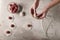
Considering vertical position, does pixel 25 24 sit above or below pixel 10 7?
below

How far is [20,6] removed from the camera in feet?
5.00

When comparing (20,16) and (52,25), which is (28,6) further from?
(52,25)

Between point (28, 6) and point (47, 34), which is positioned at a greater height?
point (28, 6)

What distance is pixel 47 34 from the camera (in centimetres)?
149

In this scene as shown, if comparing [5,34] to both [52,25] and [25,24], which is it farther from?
[52,25]

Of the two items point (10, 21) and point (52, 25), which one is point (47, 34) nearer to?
point (52, 25)

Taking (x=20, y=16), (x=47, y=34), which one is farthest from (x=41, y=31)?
(x=20, y=16)

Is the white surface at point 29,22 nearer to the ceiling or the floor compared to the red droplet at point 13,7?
nearer to the floor

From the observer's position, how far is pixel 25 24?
4.96ft

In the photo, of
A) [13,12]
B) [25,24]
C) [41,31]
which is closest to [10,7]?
[13,12]

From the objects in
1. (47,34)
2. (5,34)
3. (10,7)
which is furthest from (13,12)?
(47,34)

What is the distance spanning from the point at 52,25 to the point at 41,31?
0.08 meters

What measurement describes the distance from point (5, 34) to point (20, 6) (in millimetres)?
206

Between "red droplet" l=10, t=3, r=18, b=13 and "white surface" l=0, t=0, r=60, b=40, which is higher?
"red droplet" l=10, t=3, r=18, b=13
